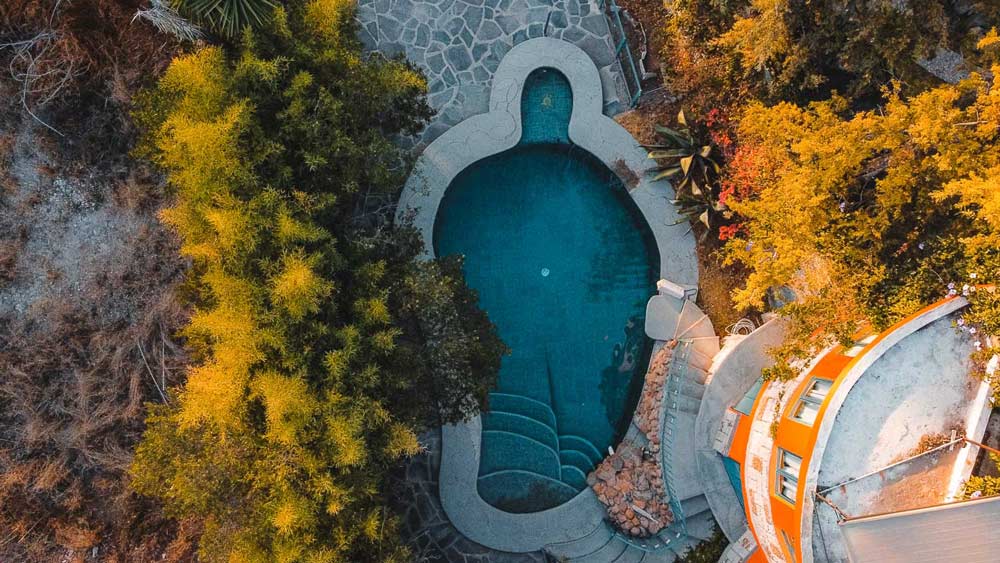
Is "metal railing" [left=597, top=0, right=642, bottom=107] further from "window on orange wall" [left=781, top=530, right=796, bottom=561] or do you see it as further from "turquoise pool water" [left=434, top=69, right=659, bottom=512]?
"window on orange wall" [left=781, top=530, right=796, bottom=561]

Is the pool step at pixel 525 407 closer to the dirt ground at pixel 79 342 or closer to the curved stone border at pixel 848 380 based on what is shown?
the curved stone border at pixel 848 380

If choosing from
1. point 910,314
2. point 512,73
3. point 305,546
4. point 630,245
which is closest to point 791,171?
point 910,314

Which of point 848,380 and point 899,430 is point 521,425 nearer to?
point 848,380

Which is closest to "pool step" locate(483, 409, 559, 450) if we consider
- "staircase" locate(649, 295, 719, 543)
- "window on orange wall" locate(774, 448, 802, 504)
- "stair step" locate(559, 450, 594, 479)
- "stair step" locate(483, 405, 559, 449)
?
"stair step" locate(483, 405, 559, 449)

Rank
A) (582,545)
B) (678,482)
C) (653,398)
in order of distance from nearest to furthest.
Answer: (678,482)
(582,545)
(653,398)

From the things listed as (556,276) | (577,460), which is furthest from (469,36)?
(577,460)

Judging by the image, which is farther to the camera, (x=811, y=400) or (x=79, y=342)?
(x=79, y=342)

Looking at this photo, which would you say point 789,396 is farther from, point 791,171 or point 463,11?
point 463,11
